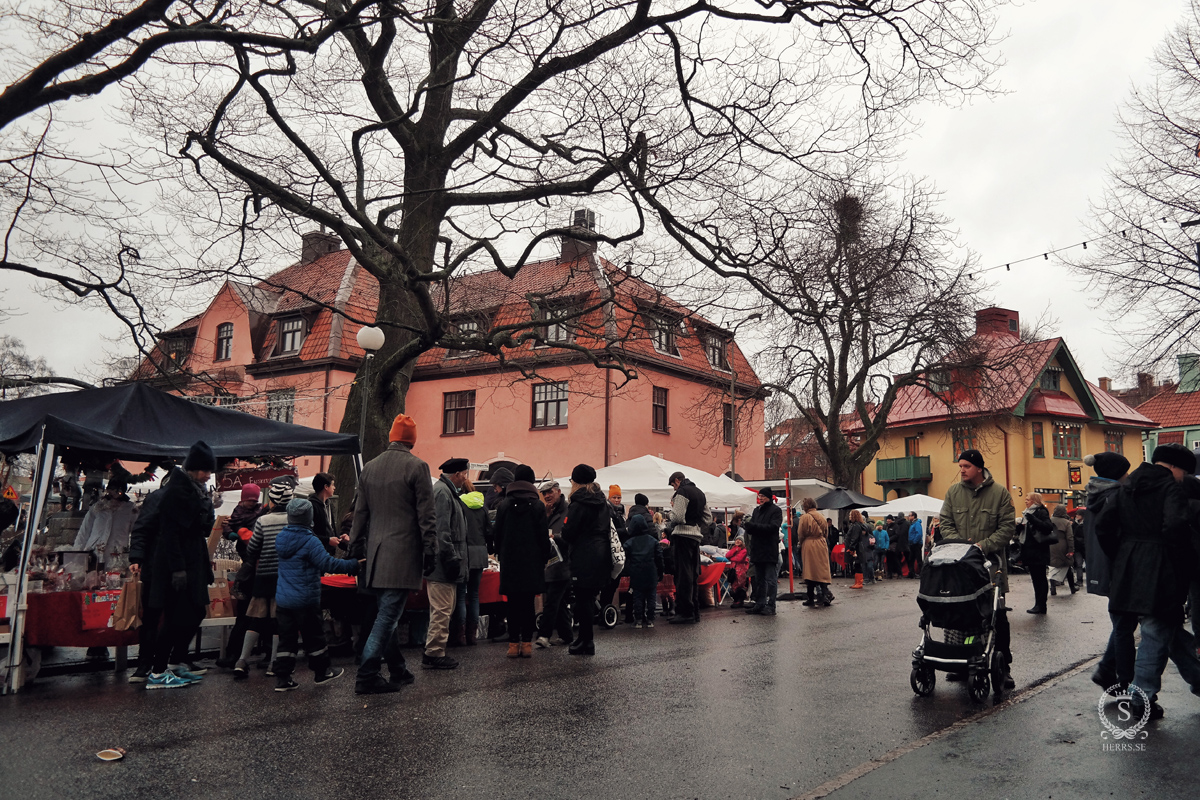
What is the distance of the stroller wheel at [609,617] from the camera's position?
521 inches

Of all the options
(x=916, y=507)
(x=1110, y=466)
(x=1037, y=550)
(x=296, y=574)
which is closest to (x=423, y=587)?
(x=296, y=574)

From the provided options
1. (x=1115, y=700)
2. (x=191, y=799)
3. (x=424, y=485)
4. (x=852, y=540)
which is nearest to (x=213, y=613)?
(x=424, y=485)

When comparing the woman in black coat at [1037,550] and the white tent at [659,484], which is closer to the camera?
the woman in black coat at [1037,550]

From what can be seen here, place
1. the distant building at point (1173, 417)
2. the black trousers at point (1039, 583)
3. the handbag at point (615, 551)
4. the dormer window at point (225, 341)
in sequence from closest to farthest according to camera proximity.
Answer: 1. the handbag at point (615, 551)
2. the black trousers at point (1039, 583)
3. the dormer window at point (225, 341)
4. the distant building at point (1173, 417)

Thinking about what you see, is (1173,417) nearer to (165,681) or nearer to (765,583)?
(765,583)

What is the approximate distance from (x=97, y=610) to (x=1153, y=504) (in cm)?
843

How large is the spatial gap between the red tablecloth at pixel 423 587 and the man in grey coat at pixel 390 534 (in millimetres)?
1463

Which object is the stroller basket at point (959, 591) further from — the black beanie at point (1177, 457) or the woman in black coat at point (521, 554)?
the woman in black coat at point (521, 554)

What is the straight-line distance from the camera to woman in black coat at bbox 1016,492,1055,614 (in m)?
14.9

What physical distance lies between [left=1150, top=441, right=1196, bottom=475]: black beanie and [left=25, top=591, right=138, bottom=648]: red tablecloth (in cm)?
849

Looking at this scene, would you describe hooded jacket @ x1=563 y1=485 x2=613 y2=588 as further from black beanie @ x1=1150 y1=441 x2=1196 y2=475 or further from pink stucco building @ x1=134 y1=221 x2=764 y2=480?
pink stucco building @ x1=134 y1=221 x2=764 y2=480

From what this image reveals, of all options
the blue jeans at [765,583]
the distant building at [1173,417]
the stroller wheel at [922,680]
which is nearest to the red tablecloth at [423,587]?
the stroller wheel at [922,680]

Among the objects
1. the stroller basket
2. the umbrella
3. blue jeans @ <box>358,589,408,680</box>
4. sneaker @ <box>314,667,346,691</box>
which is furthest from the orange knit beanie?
the umbrella

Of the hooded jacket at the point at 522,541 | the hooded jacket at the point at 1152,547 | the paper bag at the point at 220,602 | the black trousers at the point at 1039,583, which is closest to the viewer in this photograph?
the hooded jacket at the point at 1152,547
